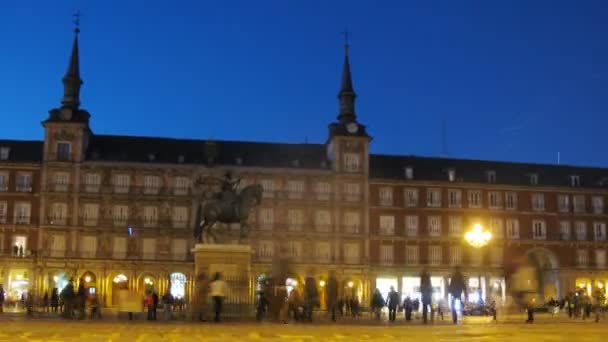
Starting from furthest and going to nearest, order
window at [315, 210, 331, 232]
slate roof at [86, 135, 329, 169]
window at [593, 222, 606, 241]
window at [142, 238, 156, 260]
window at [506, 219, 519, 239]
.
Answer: window at [593, 222, 606, 241]
window at [506, 219, 519, 239]
slate roof at [86, 135, 329, 169]
window at [315, 210, 331, 232]
window at [142, 238, 156, 260]

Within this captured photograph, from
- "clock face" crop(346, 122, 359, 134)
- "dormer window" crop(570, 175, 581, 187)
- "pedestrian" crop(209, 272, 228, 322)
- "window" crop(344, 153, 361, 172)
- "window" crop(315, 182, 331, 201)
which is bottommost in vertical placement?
"pedestrian" crop(209, 272, 228, 322)

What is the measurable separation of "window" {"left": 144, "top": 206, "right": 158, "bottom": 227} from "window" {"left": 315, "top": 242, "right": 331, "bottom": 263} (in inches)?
572

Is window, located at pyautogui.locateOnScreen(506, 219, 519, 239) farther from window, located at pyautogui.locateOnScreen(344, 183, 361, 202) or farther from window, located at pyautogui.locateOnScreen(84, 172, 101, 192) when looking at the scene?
window, located at pyautogui.locateOnScreen(84, 172, 101, 192)

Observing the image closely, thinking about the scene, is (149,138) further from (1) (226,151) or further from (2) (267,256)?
(2) (267,256)

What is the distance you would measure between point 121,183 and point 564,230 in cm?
4227

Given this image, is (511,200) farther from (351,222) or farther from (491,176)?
(351,222)

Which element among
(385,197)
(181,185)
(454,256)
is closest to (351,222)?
(385,197)

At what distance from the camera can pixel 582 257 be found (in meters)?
73.1

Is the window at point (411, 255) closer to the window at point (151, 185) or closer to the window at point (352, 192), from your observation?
the window at point (352, 192)

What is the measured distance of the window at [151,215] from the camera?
6631 centimetres

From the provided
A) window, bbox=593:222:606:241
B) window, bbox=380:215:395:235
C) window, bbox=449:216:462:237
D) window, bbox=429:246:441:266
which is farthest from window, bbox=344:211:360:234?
window, bbox=593:222:606:241

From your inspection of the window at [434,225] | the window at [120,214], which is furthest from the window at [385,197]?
the window at [120,214]

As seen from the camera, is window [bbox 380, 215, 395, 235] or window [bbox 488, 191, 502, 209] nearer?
window [bbox 380, 215, 395, 235]

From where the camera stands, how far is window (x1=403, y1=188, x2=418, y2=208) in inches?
2773
